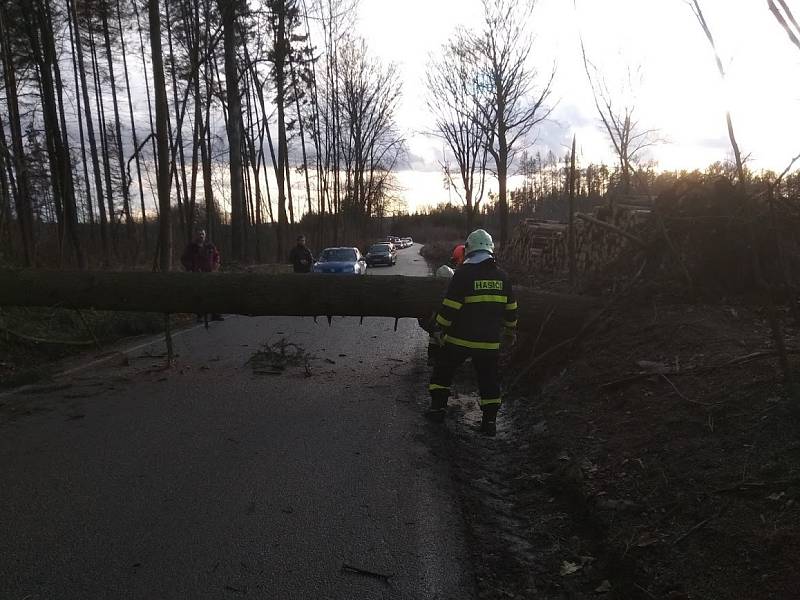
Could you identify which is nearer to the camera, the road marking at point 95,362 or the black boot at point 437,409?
the black boot at point 437,409

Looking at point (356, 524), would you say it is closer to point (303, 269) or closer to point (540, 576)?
point (540, 576)

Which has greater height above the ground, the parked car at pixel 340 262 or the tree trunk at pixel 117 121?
the tree trunk at pixel 117 121

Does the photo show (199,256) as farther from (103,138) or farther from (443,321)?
(103,138)

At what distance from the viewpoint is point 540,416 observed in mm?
6328

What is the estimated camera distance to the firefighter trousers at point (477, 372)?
6.05 metres

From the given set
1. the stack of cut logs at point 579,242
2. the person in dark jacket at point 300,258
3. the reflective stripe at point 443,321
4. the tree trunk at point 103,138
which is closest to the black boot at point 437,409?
the reflective stripe at point 443,321

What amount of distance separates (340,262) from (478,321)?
17.4 metres

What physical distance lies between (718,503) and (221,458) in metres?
3.52

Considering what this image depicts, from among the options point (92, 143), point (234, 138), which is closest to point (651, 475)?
point (234, 138)

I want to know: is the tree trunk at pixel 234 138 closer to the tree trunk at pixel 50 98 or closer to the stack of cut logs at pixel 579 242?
the tree trunk at pixel 50 98

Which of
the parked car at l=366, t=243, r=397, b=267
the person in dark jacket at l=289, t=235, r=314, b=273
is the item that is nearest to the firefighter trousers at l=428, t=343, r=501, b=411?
the person in dark jacket at l=289, t=235, r=314, b=273

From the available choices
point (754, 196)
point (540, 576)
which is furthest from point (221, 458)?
point (754, 196)

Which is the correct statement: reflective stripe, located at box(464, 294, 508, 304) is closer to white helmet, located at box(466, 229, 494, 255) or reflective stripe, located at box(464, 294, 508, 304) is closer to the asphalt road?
white helmet, located at box(466, 229, 494, 255)

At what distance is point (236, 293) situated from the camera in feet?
27.4
